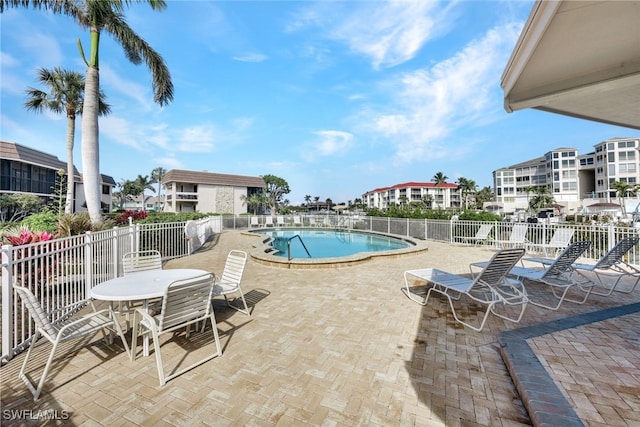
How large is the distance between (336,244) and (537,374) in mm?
13417

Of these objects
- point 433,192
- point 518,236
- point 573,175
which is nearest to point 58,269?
point 518,236

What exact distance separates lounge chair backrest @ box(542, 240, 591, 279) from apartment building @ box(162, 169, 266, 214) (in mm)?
36849

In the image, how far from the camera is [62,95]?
52.5 ft

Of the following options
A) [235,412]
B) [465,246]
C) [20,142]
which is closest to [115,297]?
[235,412]

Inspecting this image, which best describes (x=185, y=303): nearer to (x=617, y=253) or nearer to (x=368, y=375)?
(x=368, y=375)

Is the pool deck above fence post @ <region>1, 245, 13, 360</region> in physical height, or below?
below

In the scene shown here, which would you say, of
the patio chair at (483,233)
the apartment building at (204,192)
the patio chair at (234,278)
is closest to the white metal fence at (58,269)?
the patio chair at (234,278)

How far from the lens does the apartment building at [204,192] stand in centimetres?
3541

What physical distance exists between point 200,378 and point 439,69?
42.3 ft

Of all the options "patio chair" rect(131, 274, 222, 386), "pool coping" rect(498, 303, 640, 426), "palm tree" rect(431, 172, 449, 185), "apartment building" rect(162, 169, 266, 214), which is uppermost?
"palm tree" rect(431, 172, 449, 185)

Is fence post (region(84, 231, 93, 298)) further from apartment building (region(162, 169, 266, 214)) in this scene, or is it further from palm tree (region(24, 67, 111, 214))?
apartment building (region(162, 169, 266, 214))

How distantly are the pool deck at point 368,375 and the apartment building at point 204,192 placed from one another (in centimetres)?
3557

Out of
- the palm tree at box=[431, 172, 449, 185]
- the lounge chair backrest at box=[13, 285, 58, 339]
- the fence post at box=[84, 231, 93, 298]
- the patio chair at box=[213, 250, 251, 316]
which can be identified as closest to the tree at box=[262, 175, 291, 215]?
the fence post at box=[84, 231, 93, 298]

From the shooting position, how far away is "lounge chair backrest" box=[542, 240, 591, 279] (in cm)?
435
